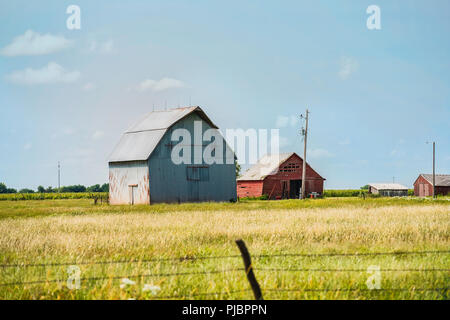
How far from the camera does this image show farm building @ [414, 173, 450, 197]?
237 ft

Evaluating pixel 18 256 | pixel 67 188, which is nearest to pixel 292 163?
pixel 18 256

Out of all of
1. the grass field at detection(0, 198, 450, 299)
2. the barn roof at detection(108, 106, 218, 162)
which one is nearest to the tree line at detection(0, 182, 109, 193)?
the barn roof at detection(108, 106, 218, 162)

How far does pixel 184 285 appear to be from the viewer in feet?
26.5

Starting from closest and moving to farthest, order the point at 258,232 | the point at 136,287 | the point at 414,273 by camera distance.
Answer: the point at 136,287 < the point at 414,273 < the point at 258,232

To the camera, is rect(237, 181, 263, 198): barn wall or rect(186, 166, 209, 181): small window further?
rect(237, 181, 263, 198): barn wall

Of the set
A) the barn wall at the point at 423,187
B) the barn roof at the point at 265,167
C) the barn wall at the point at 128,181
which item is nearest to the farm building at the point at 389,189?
the barn wall at the point at 423,187

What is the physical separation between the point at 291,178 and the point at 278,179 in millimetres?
1821

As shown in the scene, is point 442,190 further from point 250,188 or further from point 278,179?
point 250,188

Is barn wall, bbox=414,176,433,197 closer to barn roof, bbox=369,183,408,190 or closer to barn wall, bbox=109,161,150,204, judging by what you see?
barn roof, bbox=369,183,408,190

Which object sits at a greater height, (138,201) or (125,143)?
(125,143)

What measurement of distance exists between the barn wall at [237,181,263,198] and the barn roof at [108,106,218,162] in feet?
54.4
